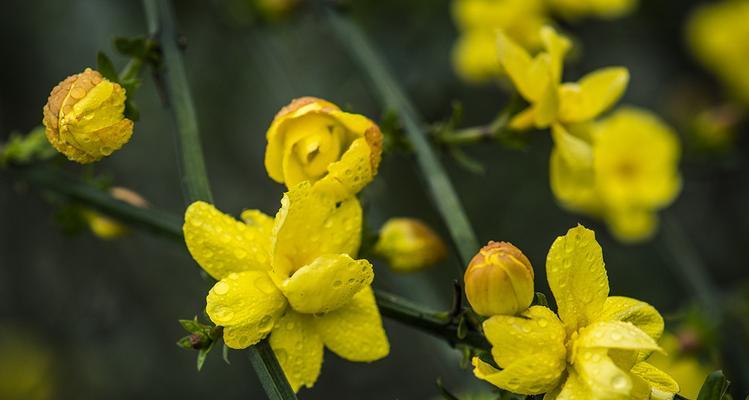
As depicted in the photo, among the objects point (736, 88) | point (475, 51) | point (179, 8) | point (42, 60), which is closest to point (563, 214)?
point (736, 88)

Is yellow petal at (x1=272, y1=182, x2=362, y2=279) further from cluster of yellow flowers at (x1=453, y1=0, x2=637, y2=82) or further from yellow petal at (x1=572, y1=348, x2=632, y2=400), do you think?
cluster of yellow flowers at (x1=453, y1=0, x2=637, y2=82)

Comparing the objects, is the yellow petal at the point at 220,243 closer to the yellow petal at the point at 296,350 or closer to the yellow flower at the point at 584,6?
the yellow petal at the point at 296,350

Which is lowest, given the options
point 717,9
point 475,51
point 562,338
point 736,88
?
point 736,88

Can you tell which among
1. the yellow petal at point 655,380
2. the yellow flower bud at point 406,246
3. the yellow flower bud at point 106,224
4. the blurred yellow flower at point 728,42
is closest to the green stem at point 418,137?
the yellow flower bud at point 406,246

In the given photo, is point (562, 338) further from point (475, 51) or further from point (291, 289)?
point (475, 51)

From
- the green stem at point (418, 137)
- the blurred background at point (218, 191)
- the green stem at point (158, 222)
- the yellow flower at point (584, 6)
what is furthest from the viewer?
the blurred background at point (218, 191)

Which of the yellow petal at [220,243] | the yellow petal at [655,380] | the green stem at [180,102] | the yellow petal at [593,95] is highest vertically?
the green stem at [180,102]

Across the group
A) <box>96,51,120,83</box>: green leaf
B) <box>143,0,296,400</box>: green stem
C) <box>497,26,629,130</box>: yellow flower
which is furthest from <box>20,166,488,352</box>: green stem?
<box>497,26,629,130</box>: yellow flower
